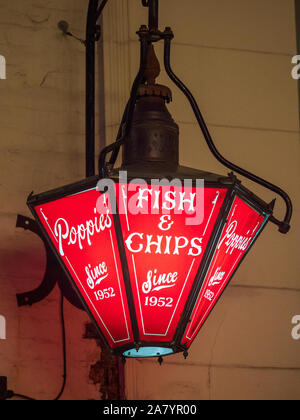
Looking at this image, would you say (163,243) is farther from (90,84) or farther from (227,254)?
(90,84)

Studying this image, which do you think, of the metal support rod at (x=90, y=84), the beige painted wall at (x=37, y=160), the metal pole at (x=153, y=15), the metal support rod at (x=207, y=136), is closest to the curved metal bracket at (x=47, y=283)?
the beige painted wall at (x=37, y=160)

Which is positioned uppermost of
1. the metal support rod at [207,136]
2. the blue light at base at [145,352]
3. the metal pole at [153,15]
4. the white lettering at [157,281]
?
the metal pole at [153,15]

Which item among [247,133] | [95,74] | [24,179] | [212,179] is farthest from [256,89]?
[212,179]

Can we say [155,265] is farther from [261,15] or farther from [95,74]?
[261,15]

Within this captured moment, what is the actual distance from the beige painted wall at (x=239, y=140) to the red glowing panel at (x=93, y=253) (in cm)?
79

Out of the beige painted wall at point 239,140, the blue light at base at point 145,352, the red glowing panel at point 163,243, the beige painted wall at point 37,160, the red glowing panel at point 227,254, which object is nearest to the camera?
the red glowing panel at point 163,243

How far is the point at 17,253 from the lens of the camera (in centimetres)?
314

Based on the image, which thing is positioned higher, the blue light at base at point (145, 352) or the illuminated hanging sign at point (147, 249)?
the illuminated hanging sign at point (147, 249)

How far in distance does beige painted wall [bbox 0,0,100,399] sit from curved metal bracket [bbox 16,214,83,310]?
Result: 0.02 m

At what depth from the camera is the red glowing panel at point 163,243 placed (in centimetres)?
217

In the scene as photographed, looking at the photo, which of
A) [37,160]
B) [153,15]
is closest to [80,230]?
[153,15]

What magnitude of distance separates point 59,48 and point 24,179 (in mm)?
623

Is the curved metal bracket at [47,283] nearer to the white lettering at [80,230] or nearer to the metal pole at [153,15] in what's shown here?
the white lettering at [80,230]

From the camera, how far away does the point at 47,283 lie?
123 inches
